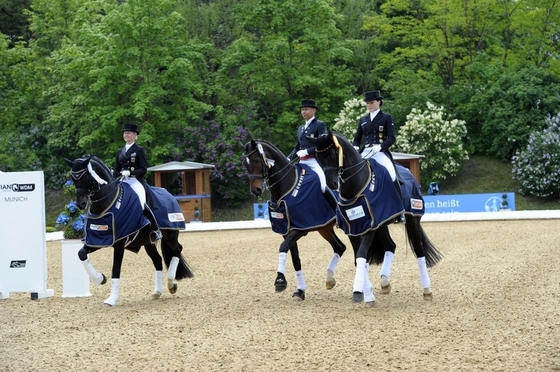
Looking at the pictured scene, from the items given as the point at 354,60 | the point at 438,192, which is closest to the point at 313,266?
the point at 438,192

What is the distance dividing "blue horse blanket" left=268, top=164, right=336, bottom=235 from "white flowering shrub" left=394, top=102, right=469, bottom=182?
82.9 ft

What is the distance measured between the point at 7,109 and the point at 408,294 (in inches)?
1304

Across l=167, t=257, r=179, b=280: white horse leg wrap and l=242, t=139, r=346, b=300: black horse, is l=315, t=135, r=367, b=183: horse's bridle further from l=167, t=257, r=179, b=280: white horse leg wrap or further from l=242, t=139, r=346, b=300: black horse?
l=167, t=257, r=179, b=280: white horse leg wrap

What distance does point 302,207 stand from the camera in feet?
37.9

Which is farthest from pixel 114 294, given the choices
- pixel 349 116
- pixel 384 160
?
pixel 349 116

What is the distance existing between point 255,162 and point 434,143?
2660 centimetres

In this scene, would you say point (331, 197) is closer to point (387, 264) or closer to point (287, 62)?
point (387, 264)

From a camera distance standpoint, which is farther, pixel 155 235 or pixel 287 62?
pixel 287 62

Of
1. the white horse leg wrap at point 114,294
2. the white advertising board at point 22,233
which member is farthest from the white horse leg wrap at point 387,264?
the white advertising board at point 22,233

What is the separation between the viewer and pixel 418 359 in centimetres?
728

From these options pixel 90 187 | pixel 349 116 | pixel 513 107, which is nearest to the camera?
pixel 90 187

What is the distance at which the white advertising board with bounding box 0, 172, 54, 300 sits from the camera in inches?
522

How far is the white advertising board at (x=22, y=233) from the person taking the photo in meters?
13.3

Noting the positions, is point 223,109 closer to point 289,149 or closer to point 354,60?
point 289,149
